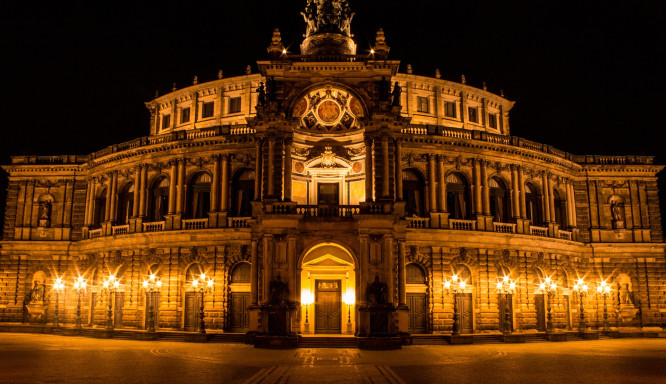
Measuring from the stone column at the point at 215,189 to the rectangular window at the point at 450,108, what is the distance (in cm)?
2074

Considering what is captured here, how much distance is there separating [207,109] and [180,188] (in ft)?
35.3

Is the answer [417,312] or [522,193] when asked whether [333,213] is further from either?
[522,193]

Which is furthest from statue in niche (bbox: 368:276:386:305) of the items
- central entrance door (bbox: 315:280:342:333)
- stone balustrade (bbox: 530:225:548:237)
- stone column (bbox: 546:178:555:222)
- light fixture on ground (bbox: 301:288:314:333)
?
stone column (bbox: 546:178:555:222)

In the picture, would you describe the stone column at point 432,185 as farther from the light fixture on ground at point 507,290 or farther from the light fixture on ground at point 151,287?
the light fixture on ground at point 151,287

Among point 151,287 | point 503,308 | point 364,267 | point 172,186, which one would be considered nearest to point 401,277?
point 364,267

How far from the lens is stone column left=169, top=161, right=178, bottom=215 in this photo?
1677 inches

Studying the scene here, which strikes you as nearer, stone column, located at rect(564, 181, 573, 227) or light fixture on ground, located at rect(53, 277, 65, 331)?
light fixture on ground, located at rect(53, 277, 65, 331)

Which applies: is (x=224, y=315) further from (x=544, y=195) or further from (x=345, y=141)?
(x=544, y=195)

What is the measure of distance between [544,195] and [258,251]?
2342 cm

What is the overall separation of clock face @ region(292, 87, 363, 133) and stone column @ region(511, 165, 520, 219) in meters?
13.8

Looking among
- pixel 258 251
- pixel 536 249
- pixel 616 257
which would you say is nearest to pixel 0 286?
pixel 258 251

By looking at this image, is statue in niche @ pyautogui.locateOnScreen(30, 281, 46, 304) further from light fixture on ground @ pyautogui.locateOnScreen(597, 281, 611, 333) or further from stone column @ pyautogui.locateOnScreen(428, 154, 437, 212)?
light fixture on ground @ pyautogui.locateOnScreen(597, 281, 611, 333)

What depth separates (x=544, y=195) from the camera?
1769 inches

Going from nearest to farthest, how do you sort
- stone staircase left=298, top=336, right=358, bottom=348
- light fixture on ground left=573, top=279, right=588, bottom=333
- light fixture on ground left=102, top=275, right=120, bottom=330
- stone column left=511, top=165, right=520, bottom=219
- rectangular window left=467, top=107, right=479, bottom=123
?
1. stone staircase left=298, top=336, right=358, bottom=348
2. light fixture on ground left=573, top=279, right=588, bottom=333
3. stone column left=511, top=165, right=520, bottom=219
4. light fixture on ground left=102, top=275, right=120, bottom=330
5. rectangular window left=467, top=107, right=479, bottom=123
